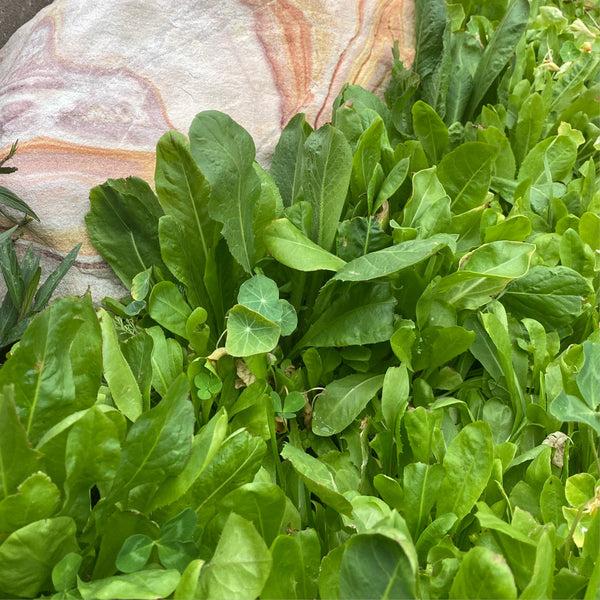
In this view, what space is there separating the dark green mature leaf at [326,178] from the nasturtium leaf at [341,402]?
306 mm

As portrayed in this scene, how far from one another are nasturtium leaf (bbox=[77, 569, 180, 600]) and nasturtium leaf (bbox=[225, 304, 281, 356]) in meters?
0.42

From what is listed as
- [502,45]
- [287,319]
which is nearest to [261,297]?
[287,319]

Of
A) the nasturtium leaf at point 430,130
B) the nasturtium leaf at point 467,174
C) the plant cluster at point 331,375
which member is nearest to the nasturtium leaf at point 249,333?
the plant cluster at point 331,375

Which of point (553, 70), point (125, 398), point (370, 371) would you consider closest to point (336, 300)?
point (370, 371)

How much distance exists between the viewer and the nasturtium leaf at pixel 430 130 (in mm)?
1654

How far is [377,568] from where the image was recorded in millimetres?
707

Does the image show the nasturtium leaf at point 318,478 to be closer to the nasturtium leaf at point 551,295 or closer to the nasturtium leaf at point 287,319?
the nasturtium leaf at point 287,319

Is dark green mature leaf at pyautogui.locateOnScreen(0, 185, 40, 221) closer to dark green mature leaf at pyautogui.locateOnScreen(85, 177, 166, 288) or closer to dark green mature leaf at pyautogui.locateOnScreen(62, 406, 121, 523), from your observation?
dark green mature leaf at pyautogui.locateOnScreen(85, 177, 166, 288)

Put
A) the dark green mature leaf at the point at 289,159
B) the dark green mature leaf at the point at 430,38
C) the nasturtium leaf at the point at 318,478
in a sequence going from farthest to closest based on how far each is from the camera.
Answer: the dark green mature leaf at the point at 430,38 < the dark green mature leaf at the point at 289,159 < the nasturtium leaf at the point at 318,478

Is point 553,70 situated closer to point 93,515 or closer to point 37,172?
point 37,172

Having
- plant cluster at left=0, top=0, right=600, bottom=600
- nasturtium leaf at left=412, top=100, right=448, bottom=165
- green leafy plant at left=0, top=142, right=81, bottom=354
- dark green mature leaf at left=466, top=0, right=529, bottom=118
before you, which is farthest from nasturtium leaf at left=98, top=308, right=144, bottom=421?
dark green mature leaf at left=466, top=0, right=529, bottom=118

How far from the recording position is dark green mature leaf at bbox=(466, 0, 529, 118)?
1.83 metres

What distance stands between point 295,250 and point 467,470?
52cm

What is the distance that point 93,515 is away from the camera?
2.92 feet
